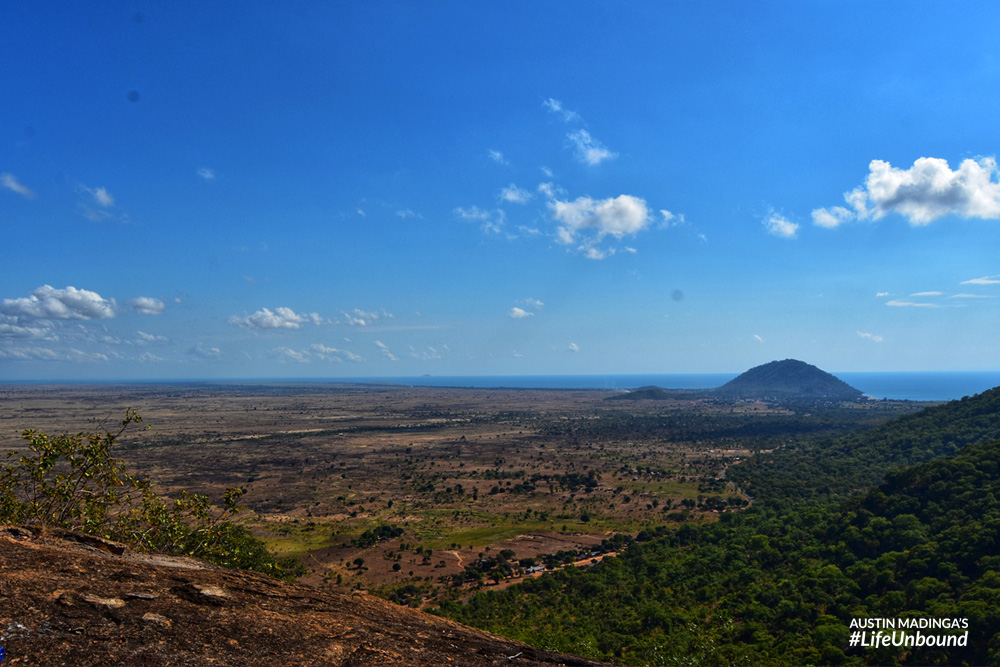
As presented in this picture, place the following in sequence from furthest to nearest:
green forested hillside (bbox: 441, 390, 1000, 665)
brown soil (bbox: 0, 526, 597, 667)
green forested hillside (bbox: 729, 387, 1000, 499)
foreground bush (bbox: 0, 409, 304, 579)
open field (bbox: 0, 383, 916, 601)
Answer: green forested hillside (bbox: 729, 387, 1000, 499) → open field (bbox: 0, 383, 916, 601) → green forested hillside (bbox: 441, 390, 1000, 665) → foreground bush (bbox: 0, 409, 304, 579) → brown soil (bbox: 0, 526, 597, 667)

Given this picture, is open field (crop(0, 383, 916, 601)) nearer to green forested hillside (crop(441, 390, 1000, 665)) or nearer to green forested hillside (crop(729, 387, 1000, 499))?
green forested hillside (crop(729, 387, 1000, 499))

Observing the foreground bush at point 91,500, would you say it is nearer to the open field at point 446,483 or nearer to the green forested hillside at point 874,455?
the open field at point 446,483

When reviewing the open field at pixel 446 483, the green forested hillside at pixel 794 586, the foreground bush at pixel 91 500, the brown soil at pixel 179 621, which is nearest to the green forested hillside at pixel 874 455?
the open field at pixel 446 483

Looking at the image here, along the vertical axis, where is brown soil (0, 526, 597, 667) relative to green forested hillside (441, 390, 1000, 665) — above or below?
above

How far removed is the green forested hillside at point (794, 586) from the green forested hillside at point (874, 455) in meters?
25.2

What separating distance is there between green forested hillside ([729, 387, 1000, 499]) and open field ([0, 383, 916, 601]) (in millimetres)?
7540

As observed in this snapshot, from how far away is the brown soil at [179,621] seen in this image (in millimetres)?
7426

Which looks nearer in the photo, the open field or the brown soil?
the brown soil

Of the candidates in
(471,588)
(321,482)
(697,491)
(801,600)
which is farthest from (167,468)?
(801,600)

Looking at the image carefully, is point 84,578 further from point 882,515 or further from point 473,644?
point 882,515

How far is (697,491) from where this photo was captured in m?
80.8

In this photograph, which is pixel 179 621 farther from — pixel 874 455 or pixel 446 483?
pixel 874 455

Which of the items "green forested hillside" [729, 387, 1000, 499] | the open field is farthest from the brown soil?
"green forested hillside" [729, 387, 1000, 499]

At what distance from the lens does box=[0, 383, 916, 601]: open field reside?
52.3m
